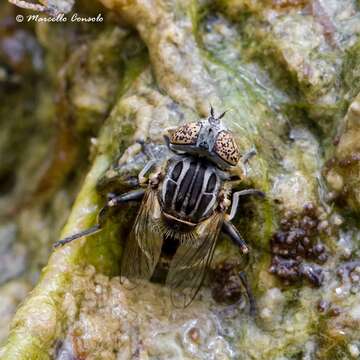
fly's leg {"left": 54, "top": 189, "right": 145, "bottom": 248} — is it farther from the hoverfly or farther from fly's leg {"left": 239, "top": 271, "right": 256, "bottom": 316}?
fly's leg {"left": 239, "top": 271, "right": 256, "bottom": 316}

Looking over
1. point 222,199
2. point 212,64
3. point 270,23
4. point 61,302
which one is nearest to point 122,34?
point 212,64

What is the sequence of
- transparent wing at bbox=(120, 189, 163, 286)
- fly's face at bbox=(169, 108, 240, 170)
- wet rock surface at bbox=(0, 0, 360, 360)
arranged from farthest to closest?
transparent wing at bbox=(120, 189, 163, 286), fly's face at bbox=(169, 108, 240, 170), wet rock surface at bbox=(0, 0, 360, 360)

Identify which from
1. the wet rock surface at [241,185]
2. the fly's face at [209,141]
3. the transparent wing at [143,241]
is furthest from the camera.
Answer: the transparent wing at [143,241]

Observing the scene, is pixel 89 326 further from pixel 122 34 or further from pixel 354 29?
pixel 354 29

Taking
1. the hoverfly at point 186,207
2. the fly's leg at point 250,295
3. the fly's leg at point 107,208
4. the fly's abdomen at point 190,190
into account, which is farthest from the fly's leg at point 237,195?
the fly's leg at point 107,208

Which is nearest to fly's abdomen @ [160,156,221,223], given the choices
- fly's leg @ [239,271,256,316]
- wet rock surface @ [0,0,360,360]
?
wet rock surface @ [0,0,360,360]

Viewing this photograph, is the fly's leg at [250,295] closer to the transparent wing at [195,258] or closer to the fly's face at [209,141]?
the transparent wing at [195,258]
